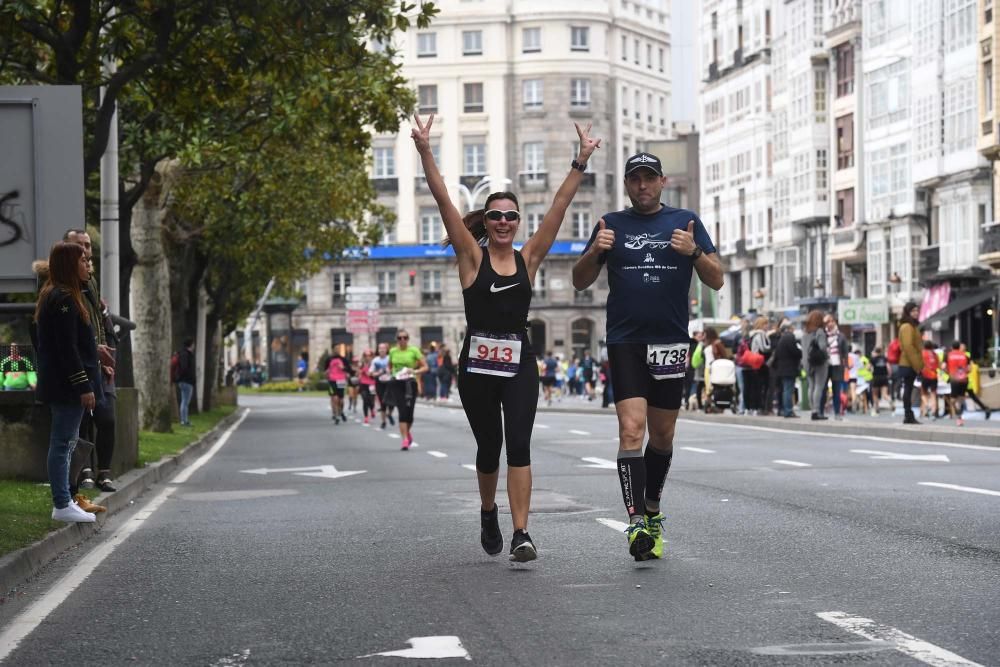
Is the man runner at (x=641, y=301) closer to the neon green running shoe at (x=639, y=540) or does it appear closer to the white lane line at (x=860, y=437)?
the neon green running shoe at (x=639, y=540)

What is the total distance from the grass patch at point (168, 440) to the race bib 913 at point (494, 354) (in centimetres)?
1171

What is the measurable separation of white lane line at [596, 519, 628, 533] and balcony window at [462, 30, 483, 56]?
114014 mm

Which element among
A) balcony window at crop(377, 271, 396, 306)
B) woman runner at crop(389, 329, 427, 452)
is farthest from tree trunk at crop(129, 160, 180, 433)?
balcony window at crop(377, 271, 396, 306)

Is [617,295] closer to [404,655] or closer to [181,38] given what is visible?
[404,655]

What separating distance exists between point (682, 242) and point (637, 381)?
0.76 metres

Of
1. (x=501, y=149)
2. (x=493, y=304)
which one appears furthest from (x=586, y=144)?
(x=501, y=149)

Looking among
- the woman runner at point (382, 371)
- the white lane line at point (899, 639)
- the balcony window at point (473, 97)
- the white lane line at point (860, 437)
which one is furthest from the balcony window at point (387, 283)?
the white lane line at point (899, 639)

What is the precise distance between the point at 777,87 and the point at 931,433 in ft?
203

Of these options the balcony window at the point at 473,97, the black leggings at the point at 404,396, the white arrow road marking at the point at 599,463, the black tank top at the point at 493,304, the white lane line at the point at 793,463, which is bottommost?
the white arrow road marking at the point at 599,463

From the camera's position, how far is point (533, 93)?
409ft

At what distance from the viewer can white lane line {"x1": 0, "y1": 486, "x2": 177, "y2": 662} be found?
28.7 feet

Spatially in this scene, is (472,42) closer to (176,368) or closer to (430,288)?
(430,288)

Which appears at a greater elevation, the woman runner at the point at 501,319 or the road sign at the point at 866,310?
the road sign at the point at 866,310

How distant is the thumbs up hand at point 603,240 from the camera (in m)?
10.6
